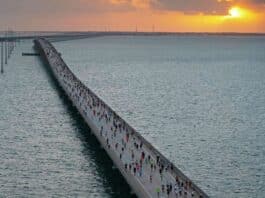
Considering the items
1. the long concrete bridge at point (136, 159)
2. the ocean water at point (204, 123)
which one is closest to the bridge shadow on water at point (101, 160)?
the long concrete bridge at point (136, 159)

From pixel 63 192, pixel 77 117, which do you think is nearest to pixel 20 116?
pixel 77 117

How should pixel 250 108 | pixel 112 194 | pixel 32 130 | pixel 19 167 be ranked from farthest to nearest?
pixel 250 108
pixel 32 130
pixel 19 167
pixel 112 194

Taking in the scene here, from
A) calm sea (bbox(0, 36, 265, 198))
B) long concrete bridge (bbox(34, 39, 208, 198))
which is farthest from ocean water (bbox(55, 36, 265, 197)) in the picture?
long concrete bridge (bbox(34, 39, 208, 198))

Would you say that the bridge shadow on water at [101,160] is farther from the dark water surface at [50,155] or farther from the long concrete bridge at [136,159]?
the long concrete bridge at [136,159]

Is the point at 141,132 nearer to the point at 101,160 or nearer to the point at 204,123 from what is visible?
the point at 204,123

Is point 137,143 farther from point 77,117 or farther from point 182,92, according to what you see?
point 182,92
